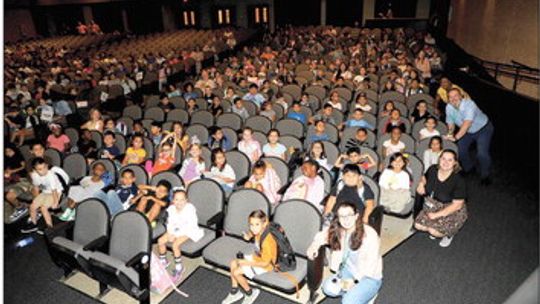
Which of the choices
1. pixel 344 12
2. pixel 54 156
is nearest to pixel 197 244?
pixel 54 156

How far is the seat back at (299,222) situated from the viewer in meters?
3.88

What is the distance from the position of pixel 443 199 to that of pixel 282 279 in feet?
6.26

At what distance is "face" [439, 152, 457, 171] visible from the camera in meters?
4.15

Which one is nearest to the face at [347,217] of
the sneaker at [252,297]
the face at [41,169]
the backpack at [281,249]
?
the backpack at [281,249]

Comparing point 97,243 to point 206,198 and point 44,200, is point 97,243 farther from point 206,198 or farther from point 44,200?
point 44,200

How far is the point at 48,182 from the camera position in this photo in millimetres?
5395

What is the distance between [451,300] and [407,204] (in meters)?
1.22

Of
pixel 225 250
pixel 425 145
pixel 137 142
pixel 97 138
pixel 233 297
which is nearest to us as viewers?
pixel 233 297

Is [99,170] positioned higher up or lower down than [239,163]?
higher up

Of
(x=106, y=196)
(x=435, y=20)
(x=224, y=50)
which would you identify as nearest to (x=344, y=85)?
(x=106, y=196)

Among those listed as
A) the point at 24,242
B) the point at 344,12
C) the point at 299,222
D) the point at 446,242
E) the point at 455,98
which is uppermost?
the point at 344,12

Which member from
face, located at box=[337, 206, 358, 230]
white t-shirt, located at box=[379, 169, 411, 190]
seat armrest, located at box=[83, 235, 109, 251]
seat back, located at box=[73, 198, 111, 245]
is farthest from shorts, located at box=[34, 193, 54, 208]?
white t-shirt, located at box=[379, 169, 411, 190]

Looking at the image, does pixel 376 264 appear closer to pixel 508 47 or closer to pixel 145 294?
pixel 145 294

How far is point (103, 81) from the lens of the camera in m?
11.3
